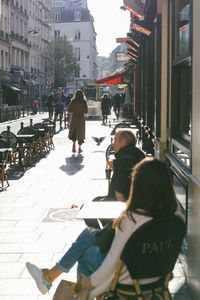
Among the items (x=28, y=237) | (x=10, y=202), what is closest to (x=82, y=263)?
(x=28, y=237)

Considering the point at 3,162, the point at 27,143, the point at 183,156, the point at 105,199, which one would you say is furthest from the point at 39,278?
the point at 27,143

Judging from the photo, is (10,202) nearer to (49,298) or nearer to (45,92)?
(49,298)

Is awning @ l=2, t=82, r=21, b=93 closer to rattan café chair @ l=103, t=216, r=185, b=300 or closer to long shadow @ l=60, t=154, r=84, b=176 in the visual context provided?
long shadow @ l=60, t=154, r=84, b=176

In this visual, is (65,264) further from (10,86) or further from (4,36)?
(4,36)

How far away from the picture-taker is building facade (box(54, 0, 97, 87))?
110m

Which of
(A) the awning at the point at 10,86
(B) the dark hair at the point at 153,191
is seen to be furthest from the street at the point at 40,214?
(A) the awning at the point at 10,86

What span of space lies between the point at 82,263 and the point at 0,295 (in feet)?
4.37

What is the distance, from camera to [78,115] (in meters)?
15.6

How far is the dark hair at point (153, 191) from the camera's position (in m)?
2.89

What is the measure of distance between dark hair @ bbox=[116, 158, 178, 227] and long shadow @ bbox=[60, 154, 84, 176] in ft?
29.7

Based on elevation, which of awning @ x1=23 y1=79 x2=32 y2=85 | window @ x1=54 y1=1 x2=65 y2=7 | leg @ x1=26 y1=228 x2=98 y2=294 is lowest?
leg @ x1=26 y1=228 x2=98 y2=294

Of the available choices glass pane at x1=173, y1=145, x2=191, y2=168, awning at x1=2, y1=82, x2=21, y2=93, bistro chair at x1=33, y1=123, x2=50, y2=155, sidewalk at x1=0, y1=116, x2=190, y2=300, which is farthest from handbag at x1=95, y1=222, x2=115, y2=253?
awning at x1=2, y1=82, x2=21, y2=93

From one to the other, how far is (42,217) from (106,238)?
4470 millimetres

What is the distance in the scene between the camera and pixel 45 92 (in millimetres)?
79938
